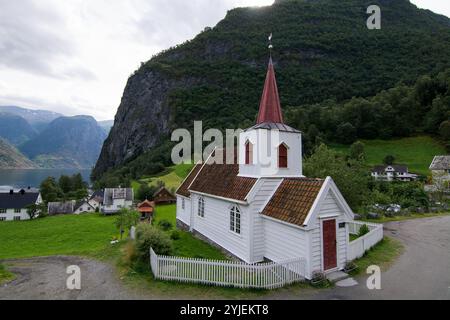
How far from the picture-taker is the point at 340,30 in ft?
514

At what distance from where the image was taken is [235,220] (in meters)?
15.1

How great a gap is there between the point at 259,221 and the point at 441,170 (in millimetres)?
51453

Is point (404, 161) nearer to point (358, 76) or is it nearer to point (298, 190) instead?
point (298, 190)

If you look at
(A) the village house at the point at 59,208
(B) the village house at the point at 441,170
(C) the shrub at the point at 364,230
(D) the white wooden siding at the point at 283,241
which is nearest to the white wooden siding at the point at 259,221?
(D) the white wooden siding at the point at 283,241

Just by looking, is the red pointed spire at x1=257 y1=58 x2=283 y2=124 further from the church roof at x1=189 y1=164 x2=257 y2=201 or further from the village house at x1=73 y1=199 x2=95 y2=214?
the village house at x1=73 y1=199 x2=95 y2=214

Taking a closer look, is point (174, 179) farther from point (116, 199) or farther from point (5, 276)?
point (5, 276)

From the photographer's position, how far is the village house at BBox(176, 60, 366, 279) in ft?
38.6

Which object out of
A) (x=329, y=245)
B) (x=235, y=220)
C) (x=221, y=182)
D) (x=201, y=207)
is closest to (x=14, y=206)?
(x=201, y=207)

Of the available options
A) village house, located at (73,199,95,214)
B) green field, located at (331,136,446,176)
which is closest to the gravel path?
village house, located at (73,199,95,214)

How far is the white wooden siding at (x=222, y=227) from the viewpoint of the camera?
14.2m

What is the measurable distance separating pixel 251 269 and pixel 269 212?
3.39 m

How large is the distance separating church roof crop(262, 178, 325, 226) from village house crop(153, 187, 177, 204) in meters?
50.9

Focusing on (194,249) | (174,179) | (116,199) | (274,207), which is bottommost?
(116,199)
